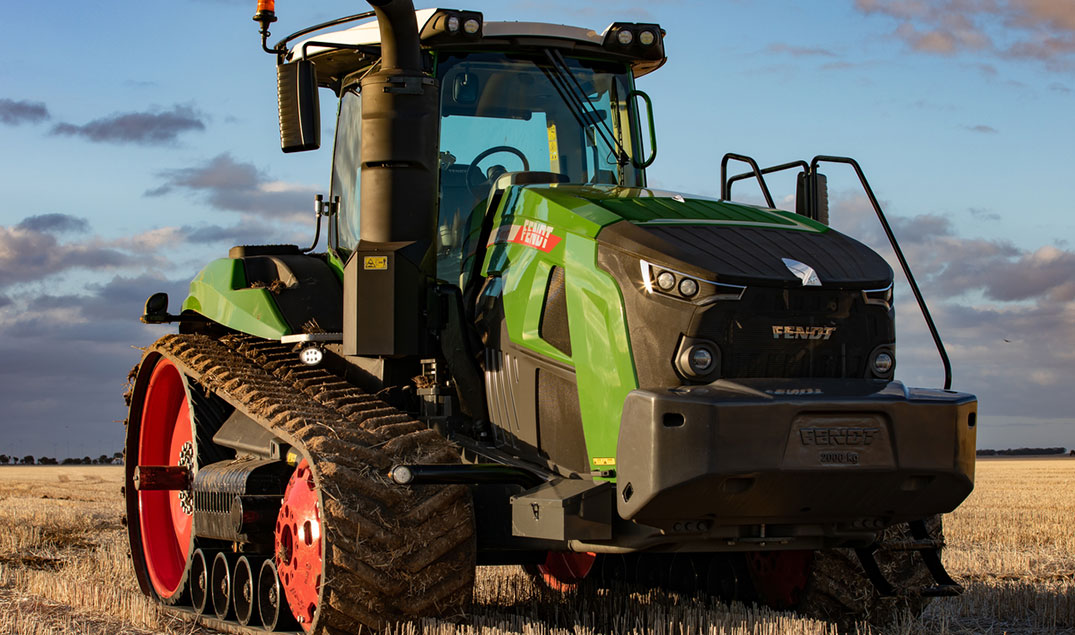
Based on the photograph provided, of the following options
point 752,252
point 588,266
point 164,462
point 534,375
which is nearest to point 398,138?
point 588,266

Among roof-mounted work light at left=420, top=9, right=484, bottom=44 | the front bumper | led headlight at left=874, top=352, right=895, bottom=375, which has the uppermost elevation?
roof-mounted work light at left=420, top=9, right=484, bottom=44

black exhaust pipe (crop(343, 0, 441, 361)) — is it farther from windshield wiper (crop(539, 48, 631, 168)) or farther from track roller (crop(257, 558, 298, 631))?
track roller (crop(257, 558, 298, 631))

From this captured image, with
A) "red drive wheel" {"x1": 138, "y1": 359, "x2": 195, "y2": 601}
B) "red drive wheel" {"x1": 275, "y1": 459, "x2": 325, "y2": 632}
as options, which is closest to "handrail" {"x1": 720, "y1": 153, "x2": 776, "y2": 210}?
"red drive wheel" {"x1": 275, "y1": 459, "x2": 325, "y2": 632}

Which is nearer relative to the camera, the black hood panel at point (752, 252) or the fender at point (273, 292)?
the black hood panel at point (752, 252)

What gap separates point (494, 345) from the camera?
687 centimetres

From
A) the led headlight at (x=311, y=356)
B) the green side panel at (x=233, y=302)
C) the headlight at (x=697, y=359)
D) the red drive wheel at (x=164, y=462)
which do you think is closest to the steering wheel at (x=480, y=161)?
Result: the led headlight at (x=311, y=356)

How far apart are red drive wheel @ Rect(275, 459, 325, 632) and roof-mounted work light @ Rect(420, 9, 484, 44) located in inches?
101

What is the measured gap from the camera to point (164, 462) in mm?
9969

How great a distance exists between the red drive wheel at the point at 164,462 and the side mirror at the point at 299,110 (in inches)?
127

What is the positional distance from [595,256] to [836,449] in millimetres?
1434

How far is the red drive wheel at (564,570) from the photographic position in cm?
837

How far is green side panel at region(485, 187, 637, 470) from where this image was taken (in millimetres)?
6012

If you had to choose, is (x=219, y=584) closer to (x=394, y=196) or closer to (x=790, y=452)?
(x=394, y=196)

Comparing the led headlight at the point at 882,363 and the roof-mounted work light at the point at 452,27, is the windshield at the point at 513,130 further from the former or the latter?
the led headlight at the point at 882,363
